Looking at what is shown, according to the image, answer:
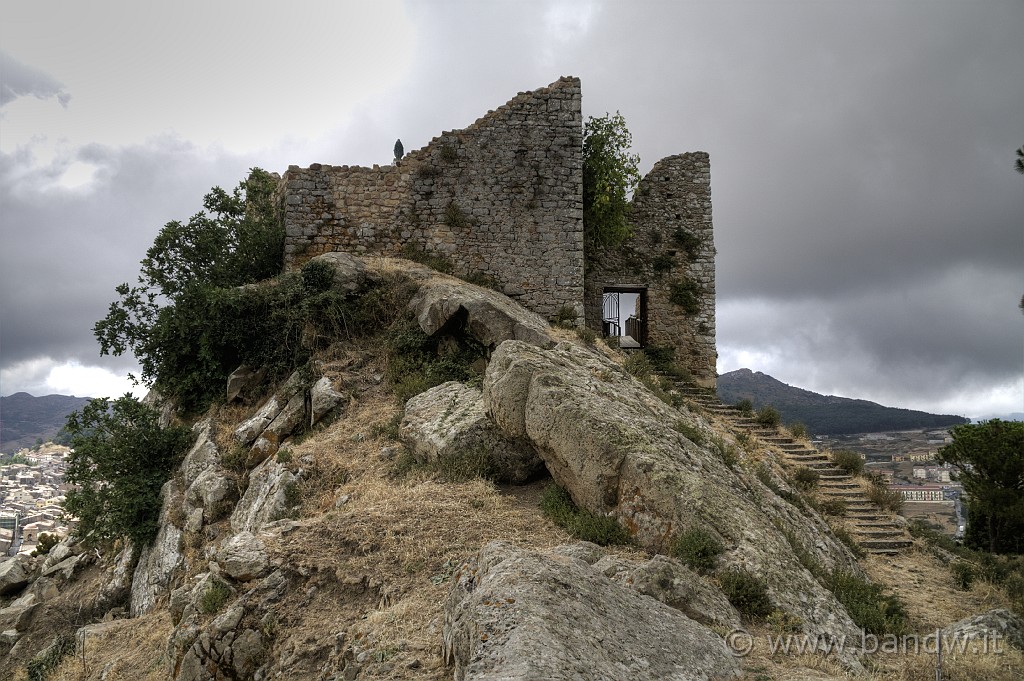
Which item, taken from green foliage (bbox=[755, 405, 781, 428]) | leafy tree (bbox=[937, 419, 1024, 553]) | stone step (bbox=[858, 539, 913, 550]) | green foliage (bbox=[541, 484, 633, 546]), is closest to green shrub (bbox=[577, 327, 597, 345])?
green foliage (bbox=[755, 405, 781, 428])

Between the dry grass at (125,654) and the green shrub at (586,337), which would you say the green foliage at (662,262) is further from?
the dry grass at (125,654)

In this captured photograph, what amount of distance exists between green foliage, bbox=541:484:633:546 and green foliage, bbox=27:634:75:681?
701cm

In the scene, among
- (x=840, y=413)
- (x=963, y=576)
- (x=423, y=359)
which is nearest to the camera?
(x=963, y=576)

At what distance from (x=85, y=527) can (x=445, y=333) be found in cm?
741

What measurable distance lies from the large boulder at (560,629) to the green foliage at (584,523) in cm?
143

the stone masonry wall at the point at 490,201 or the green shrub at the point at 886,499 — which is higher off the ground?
A: the stone masonry wall at the point at 490,201

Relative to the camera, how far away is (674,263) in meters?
20.0

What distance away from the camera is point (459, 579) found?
4688 mm

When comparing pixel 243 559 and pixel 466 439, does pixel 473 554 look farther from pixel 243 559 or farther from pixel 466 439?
pixel 466 439

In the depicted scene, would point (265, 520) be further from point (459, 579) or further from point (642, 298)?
point (642, 298)

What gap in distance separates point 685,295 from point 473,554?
52.2 ft

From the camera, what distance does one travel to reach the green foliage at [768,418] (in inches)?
659

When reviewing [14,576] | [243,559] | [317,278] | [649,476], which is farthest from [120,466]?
[649,476]

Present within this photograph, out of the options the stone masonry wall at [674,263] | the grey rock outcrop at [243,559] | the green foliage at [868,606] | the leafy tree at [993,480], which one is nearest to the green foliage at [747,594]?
the green foliage at [868,606]
